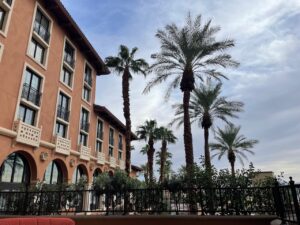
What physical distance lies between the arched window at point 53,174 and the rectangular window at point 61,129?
2.51 m

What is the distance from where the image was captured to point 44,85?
20.5 meters

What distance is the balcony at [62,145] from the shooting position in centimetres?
2107

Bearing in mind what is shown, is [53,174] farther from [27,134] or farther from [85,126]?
[85,126]

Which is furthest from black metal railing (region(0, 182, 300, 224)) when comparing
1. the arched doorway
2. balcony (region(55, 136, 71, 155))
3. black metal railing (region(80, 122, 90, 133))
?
black metal railing (region(80, 122, 90, 133))

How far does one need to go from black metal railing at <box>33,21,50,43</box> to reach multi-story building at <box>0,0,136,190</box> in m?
0.10

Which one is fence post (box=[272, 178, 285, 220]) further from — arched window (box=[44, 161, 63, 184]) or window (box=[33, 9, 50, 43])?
window (box=[33, 9, 50, 43])

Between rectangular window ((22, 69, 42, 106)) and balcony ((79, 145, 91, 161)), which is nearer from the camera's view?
rectangular window ((22, 69, 42, 106))

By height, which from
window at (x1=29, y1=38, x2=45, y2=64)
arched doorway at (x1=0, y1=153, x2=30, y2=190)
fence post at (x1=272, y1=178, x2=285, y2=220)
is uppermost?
window at (x1=29, y1=38, x2=45, y2=64)

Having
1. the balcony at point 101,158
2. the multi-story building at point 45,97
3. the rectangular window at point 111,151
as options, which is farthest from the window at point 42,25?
the rectangular window at point 111,151

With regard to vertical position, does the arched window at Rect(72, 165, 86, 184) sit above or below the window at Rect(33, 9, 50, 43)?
below

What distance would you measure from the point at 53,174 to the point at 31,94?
696 cm

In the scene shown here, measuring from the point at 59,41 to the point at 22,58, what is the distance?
6.15 meters

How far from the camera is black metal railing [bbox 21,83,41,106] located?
1823 centimetres

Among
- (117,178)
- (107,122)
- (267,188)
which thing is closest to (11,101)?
(117,178)
